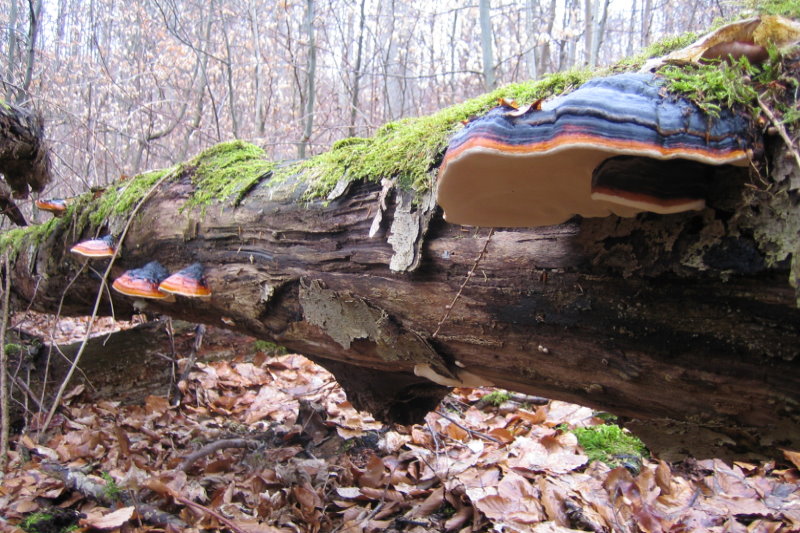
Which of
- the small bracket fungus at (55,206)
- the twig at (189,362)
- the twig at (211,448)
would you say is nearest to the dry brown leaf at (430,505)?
the twig at (211,448)

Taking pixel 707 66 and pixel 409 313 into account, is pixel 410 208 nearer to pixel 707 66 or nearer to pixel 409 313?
pixel 409 313

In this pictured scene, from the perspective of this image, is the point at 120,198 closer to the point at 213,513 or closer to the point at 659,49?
the point at 213,513

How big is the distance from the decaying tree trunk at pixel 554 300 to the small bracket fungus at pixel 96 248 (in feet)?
2.94

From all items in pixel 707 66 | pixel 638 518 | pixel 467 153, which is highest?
pixel 707 66

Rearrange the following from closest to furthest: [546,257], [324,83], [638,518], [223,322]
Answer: [546,257] → [638,518] → [223,322] → [324,83]

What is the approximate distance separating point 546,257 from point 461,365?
597 millimetres

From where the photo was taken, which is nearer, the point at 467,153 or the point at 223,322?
the point at 467,153

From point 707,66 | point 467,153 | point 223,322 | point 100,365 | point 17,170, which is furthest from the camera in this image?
point 100,365

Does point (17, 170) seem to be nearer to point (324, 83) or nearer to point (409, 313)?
point (409, 313)

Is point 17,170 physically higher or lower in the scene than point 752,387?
higher

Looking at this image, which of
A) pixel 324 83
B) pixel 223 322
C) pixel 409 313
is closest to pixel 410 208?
pixel 409 313

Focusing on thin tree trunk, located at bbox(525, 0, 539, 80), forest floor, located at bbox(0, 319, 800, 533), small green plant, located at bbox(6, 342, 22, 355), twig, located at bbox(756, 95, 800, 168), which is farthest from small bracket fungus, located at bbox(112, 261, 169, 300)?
thin tree trunk, located at bbox(525, 0, 539, 80)

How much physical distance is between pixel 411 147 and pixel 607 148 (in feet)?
3.83

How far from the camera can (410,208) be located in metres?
1.87
